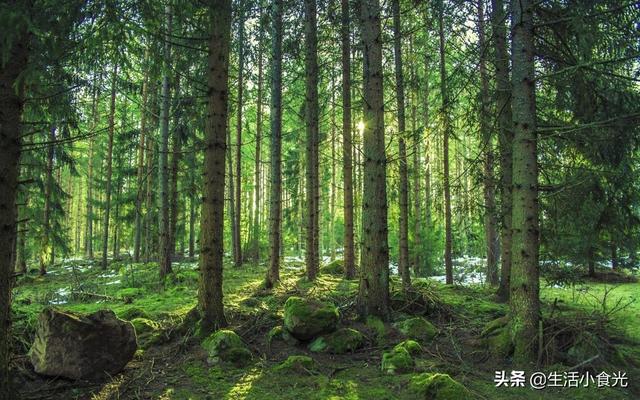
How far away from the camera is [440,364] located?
5.54 metres

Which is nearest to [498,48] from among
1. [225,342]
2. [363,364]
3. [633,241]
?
[633,241]

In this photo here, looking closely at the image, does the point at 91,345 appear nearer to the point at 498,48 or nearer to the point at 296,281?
the point at 296,281

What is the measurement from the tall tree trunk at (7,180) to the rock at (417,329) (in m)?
5.30

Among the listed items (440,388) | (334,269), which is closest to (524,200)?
(440,388)

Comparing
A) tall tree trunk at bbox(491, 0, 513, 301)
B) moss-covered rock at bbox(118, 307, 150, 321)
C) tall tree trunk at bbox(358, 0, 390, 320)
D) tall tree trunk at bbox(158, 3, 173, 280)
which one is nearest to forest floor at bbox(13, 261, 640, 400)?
moss-covered rock at bbox(118, 307, 150, 321)

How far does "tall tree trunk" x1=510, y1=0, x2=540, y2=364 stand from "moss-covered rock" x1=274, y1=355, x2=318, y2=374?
2742mm

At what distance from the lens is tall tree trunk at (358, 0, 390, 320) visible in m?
7.26

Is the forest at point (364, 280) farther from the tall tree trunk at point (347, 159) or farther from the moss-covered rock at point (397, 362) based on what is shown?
the tall tree trunk at point (347, 159)

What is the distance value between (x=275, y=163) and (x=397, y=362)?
7152 millimetres

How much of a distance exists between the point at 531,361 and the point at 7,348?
20.1 feet

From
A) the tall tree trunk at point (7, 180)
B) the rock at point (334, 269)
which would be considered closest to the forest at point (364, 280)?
the tall tree trunk at point (7, 180)

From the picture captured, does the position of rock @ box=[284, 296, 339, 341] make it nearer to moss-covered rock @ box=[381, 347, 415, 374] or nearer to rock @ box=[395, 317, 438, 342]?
moss-covered rock @ box=[381, 347, 415, 374]

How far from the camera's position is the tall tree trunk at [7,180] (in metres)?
4.00

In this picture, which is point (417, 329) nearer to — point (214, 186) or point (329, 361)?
point (329, 361)
